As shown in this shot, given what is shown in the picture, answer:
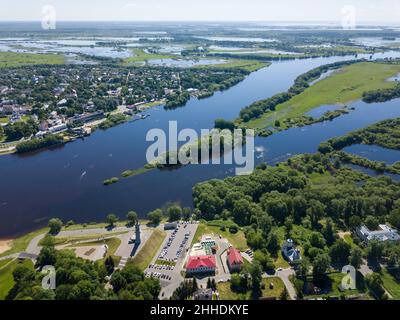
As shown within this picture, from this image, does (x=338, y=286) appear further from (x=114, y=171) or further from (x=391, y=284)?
→ (x=114, y=171)

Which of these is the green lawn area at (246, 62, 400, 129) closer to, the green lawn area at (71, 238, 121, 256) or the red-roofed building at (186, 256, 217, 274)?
the green lawn area at (71, 238, 121, 256)

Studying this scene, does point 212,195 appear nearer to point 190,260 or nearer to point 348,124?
point 190,260

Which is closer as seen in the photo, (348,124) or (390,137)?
(390,137)

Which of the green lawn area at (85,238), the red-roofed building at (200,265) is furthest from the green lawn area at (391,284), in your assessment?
the green lawn area at (85,238)

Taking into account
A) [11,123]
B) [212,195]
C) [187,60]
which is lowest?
[212,195]

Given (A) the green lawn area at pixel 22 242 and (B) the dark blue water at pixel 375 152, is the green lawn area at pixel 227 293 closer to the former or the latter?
(A) the green lawn area at pixel 22 242
